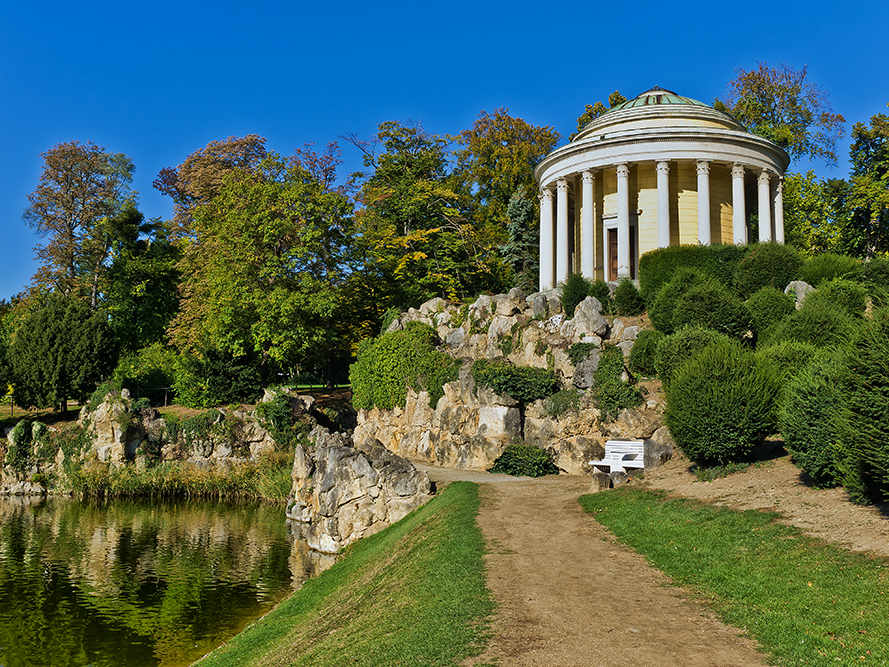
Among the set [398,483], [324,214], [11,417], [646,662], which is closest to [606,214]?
[324,214]

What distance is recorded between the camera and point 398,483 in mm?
23328

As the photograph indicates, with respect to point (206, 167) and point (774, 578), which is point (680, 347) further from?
point (206, 167)

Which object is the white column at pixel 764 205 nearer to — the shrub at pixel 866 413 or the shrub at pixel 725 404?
the shrub at pixel 725 404

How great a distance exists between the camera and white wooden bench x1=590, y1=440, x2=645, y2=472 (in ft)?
70.4

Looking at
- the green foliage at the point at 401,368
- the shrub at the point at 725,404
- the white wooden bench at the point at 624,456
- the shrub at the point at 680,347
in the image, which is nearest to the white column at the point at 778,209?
the shrub at the point at 680,347

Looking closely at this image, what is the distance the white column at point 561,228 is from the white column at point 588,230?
132 centimetres

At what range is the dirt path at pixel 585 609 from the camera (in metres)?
7.71

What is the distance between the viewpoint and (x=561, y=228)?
129ft

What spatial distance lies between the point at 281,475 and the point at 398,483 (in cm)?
1425

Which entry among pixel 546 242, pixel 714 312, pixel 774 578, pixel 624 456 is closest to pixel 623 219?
pixel 546 242

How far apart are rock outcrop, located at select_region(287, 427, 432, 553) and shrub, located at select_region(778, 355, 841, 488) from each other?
11.8 metres

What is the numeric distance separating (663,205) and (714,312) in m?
12.9

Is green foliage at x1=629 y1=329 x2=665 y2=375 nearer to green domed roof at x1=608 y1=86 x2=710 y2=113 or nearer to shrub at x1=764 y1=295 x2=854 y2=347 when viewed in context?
shrub at x1=764 y1=295 x2=854 y2=347

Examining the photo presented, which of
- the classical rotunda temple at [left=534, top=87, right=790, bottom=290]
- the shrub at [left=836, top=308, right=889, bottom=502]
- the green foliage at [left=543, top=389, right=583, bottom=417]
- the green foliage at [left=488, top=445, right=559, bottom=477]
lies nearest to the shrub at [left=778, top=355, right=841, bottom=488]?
the shrub at [left=836, top=308, right=889, bottom=502]
